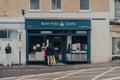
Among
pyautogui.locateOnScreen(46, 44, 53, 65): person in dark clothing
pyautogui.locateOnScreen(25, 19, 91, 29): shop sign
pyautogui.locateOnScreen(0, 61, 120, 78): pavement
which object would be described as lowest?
pyautogui.locateOnScreen(0, 61, 120, 78): pavement

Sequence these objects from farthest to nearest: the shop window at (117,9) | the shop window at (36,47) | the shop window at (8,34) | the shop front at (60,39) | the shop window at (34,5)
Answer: the shop window at (117,9) < the shop window at (34,5) < the shop window at (36,47) < the shop window at (8,34) < the shop front at (60,39)

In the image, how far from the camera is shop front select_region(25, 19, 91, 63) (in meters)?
43.5

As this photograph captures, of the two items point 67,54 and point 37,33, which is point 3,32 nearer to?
point 37,33

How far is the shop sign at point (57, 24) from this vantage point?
43.4 m

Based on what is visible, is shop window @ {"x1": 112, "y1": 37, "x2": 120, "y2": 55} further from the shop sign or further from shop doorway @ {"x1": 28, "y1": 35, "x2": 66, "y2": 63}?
shop doorway @ {"x1": 28, "y1": 35, "x2": 66, "y2": 63}

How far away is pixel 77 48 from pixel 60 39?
172 centimetres

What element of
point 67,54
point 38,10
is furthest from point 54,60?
point 38,10

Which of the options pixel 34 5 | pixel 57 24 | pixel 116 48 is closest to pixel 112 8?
pixel 116 48

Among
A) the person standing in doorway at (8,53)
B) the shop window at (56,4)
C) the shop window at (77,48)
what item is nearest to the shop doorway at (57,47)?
the shop window at (77,48)

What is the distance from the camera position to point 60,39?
4425cm

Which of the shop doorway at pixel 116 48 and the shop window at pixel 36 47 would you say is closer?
the shop window at pixel 36 47

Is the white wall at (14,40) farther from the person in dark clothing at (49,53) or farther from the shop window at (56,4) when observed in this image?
the shop window at (56,4)

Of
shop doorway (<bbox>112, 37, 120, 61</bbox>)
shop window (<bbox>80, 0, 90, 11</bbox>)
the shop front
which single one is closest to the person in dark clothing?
the shop front

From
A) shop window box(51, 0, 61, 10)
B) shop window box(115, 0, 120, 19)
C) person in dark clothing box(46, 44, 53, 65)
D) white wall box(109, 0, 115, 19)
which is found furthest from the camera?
shop window box(115, 0, 120, 19)
